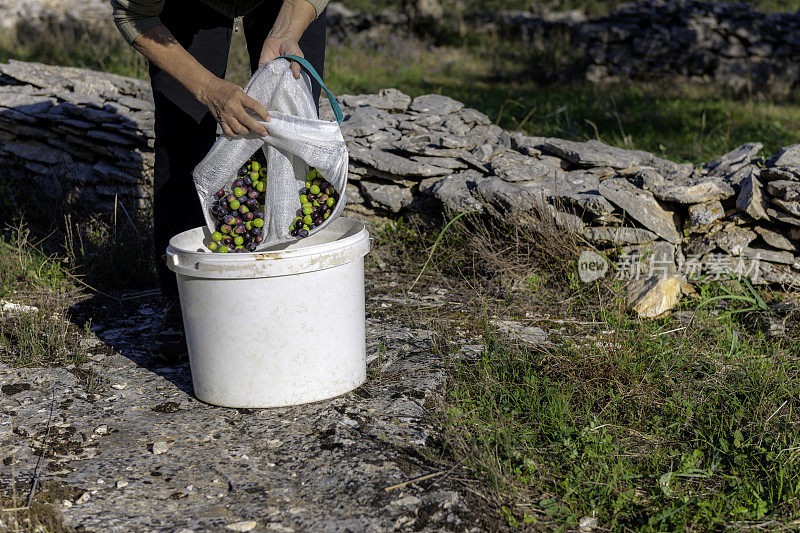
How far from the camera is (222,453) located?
2.35 metres

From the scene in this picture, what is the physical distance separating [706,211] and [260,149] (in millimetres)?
2485

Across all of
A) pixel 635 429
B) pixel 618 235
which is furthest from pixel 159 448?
pixel 618 235

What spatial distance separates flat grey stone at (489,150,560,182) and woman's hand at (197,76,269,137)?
2064mm

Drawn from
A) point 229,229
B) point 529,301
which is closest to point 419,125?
point 529,301

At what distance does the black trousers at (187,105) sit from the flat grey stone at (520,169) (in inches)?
60.2

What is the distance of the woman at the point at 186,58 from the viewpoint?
8.53ft

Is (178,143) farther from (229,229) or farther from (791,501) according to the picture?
(791,501)

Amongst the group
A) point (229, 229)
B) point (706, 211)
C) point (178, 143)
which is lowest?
point (706, 211)

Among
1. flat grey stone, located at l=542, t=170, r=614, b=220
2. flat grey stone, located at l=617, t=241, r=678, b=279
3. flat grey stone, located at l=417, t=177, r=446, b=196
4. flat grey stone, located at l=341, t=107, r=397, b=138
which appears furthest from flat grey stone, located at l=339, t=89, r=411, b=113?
flat grey stone, located at l=617, t=241, r=678, b=279

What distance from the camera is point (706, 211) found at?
3938 millimetres

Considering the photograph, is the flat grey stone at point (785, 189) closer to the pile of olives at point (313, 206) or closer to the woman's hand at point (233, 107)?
the pile of olives at point (313, 206)

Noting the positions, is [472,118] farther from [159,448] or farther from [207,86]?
[159,448]

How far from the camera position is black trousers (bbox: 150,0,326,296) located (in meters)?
2.97

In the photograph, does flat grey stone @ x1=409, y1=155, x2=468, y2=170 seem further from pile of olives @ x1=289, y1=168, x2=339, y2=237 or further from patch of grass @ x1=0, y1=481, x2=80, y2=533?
patch of grass @ x1=0, y1=481, x2=80, y2=533
